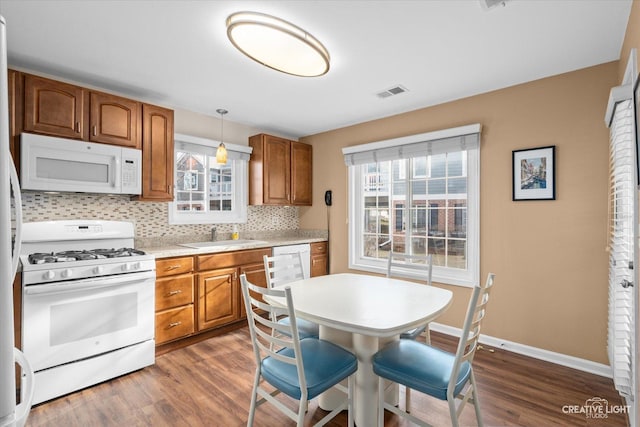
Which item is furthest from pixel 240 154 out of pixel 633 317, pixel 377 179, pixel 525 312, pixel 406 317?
pixel 633 317

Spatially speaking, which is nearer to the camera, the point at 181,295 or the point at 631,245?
the point at 631,245

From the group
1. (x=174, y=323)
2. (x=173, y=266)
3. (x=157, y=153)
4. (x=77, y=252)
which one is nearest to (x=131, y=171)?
(x=157, y=153)

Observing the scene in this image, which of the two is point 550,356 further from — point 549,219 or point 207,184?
point 207,184

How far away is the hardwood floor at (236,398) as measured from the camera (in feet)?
6.32

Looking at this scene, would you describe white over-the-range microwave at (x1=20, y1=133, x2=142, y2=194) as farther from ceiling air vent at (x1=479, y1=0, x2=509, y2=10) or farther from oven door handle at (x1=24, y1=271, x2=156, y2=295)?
ceiling air vent at (x1=479, y1=0, x2=509, y2=10)

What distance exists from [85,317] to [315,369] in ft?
5.84

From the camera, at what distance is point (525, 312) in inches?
110

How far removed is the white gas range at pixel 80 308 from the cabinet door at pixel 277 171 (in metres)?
1.79

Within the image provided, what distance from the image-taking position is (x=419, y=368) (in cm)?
158

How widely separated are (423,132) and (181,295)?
2954mm

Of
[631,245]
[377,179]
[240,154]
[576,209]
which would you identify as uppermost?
[240,154]

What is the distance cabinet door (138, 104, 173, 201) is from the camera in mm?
2981

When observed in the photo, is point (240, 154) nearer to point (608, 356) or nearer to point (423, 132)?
point (423, 132)

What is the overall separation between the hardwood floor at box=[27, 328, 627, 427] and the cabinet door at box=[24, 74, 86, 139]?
1953 millimetres
